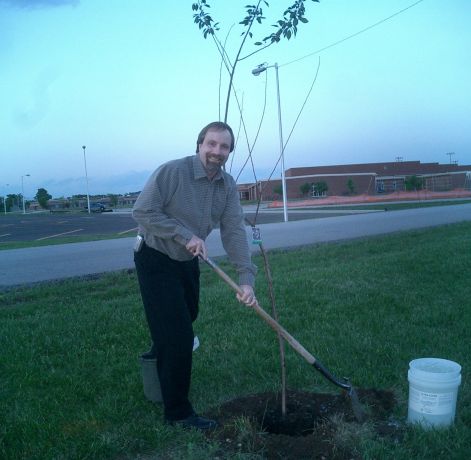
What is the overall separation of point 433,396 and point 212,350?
7.01ft

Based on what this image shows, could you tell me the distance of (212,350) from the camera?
488 cm

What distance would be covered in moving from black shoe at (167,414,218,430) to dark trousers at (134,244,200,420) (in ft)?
0.09

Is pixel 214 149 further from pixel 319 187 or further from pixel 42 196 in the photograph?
pixel 42 196

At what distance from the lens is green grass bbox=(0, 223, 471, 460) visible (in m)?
3.25

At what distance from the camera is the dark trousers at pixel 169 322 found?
3.27 m

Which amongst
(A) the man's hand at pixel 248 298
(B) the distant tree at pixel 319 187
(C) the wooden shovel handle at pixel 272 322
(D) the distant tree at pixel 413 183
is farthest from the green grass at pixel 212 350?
(B) the distant tree at pixel 319 187

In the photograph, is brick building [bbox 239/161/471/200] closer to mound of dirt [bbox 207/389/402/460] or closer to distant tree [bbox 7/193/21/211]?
distant tree [bbox 7/193/21/211]

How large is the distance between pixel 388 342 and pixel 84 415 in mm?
2686

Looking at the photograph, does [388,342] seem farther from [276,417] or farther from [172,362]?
[172,362]

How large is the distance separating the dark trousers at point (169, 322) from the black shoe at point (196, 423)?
0.03m

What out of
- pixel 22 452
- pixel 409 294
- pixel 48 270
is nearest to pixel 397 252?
pixel 409 294

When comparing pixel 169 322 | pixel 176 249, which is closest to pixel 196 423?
pixel 169 322

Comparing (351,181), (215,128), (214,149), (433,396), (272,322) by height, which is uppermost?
(351,181)

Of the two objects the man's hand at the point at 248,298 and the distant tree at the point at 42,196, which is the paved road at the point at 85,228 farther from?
the distant tree at the point at 42,196
